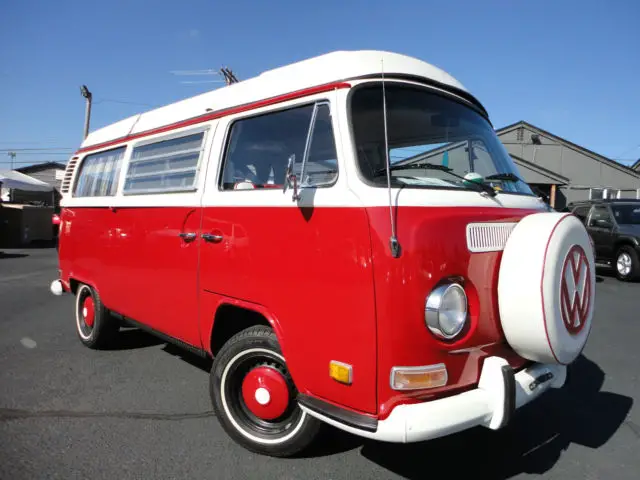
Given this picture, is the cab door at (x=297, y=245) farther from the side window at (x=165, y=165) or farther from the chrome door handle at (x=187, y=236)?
the side window at (x=165, y=165)

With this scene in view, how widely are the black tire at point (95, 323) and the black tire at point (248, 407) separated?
2249mm

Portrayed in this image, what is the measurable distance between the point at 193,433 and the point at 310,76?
7.91ft

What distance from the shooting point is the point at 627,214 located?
11.5 meters

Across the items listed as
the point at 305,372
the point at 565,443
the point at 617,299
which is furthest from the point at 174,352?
the point at 617,299

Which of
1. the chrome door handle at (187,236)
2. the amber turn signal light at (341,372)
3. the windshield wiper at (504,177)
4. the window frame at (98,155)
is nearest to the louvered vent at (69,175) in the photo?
the window frame at (98,155)

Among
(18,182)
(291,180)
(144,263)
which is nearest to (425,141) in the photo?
(291,180)

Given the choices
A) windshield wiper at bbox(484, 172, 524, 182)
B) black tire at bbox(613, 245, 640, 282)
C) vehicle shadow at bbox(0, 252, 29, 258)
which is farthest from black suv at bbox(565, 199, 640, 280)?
vehicle shadow at bbox(0, 252, 29, 258)

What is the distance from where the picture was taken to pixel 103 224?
4562mm

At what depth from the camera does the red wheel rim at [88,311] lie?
5.00 metres

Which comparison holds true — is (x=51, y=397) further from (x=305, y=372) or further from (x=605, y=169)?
(x=605, y=169)

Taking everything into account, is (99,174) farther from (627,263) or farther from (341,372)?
(627,263)

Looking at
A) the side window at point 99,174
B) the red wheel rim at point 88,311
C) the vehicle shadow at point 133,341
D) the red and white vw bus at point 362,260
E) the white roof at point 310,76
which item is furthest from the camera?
the vehicle shadow at point 133,341

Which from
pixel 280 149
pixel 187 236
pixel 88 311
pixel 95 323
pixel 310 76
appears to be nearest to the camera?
pixel 310 76

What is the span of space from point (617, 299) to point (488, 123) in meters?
6.47
